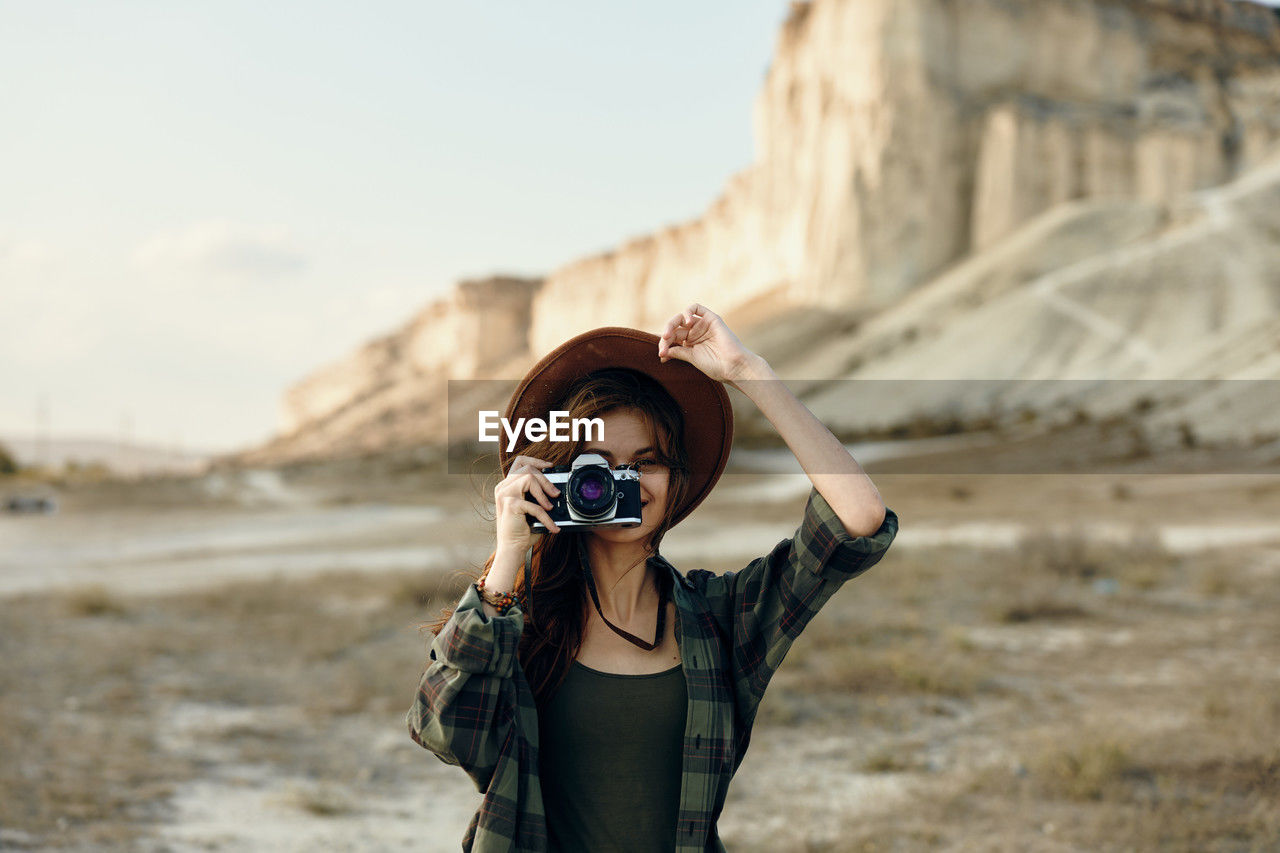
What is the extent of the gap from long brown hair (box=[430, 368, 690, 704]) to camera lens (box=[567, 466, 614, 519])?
0.48ft

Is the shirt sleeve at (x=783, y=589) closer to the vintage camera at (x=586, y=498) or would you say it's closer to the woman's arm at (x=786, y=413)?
the woman's arm at (x=786, y=413)

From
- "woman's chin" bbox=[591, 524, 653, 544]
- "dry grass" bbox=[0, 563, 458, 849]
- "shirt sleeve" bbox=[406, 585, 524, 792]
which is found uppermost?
"woman's chin" bbox=[591, 524, 653, 544]

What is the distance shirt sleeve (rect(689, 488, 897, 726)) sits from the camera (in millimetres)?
1739

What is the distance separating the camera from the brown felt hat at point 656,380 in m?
1.81

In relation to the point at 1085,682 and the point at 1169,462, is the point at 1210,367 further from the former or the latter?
the point at 1085,682

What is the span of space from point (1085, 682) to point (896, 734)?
1.74 meters

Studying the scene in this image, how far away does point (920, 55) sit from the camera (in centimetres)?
5066

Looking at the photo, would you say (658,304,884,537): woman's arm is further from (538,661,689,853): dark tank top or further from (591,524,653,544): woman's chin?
(538,661,689,853): dark tank top

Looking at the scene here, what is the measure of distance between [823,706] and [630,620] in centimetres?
485

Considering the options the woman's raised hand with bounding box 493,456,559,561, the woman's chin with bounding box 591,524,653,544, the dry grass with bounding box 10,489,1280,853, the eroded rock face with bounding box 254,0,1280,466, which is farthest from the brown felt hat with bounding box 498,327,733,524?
the eroded rock face with bounding box 254,0,1280,466

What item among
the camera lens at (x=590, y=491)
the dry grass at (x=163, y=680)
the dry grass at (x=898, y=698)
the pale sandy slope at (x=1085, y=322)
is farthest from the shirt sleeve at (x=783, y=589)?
the pale sandy slope at (x=1085, y=322)

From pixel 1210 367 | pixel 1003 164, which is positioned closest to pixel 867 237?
pixel 1003 164

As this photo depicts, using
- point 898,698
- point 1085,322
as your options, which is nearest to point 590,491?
point 898,698

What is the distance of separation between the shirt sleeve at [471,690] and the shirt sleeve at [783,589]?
45 centimetres
